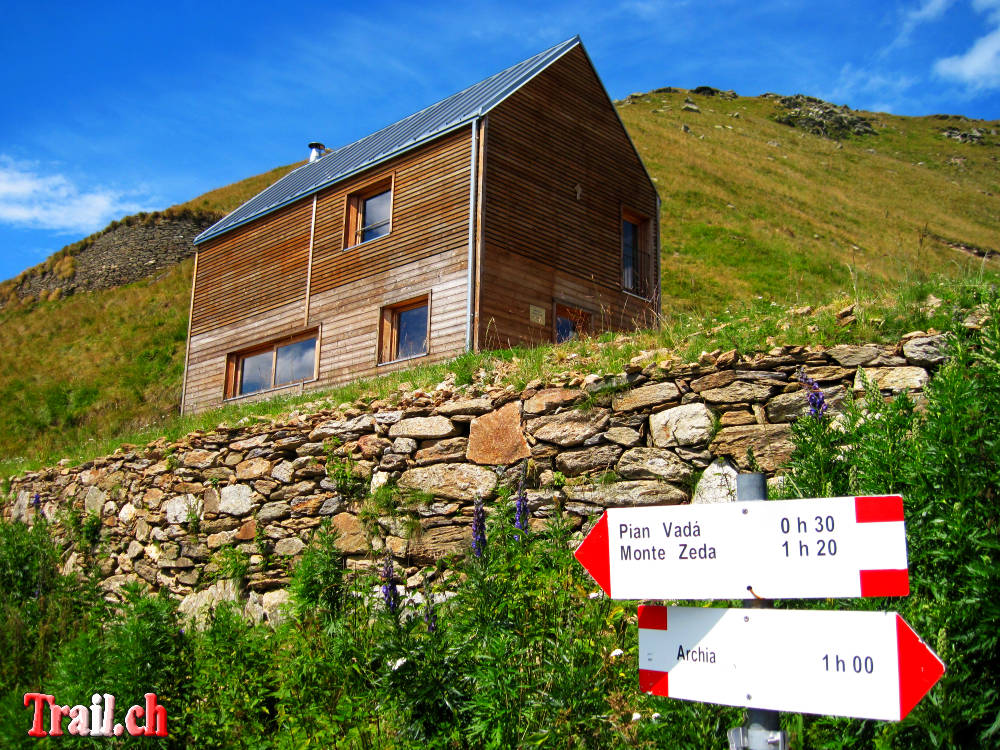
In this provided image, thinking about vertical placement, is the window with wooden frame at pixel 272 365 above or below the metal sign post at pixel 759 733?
above

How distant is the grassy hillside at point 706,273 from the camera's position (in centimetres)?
829

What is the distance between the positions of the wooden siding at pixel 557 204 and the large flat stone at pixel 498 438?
16.2 feet

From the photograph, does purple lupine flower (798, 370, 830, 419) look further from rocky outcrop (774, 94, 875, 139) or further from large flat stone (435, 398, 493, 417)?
rocky outcrop (774, 94, 875, 139)

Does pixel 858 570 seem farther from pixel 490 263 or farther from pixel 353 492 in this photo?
pixel 490 263

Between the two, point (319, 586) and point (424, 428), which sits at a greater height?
point (424, 428)

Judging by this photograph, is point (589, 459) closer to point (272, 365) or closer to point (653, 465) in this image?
point (653, 465)

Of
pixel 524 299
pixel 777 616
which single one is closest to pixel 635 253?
pixel 524 299

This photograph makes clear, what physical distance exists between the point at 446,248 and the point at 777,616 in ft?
38.0

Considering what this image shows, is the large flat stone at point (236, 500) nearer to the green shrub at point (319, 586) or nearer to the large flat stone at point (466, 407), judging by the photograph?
the large flat stone at point (466, 407)

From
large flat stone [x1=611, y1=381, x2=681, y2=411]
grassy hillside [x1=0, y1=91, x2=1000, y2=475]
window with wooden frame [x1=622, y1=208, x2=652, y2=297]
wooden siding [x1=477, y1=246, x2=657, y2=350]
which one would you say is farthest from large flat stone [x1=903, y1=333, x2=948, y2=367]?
window with wooden frame [x1=622, y1=208, x2=652, y2=297]

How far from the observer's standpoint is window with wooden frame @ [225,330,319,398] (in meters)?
15.6

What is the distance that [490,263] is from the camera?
13203 millimetres

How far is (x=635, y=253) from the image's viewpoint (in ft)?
55.6

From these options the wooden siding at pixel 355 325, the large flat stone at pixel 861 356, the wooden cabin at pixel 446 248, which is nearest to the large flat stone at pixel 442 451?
the large flat stone at pixel 861 356
